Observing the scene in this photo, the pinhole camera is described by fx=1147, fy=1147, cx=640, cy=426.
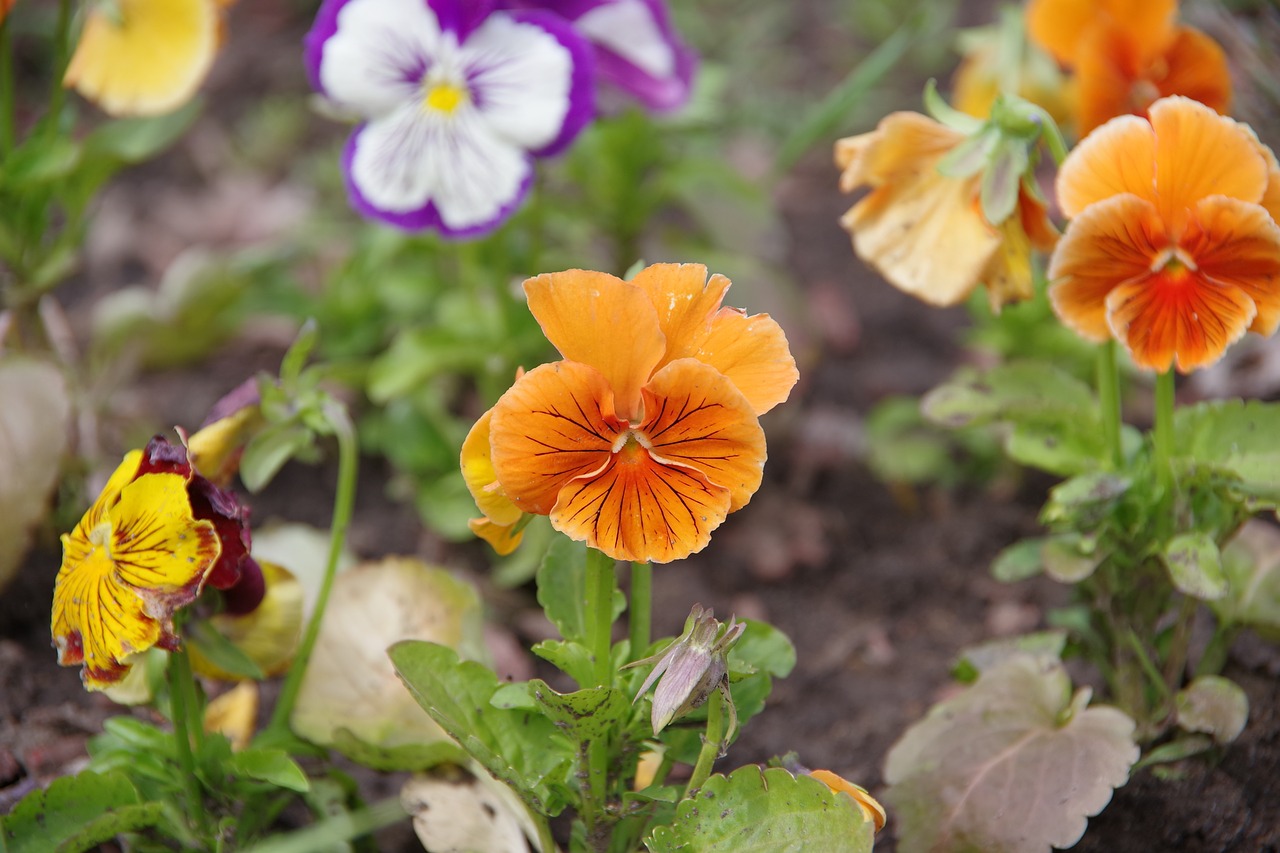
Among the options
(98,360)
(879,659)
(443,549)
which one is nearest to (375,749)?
(443,549)

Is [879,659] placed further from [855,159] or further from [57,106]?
[57,106]

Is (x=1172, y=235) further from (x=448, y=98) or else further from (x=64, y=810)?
(x=64, y=810)

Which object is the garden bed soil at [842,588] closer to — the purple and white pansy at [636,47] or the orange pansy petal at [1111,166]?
the purple and white pansy at [636,47]

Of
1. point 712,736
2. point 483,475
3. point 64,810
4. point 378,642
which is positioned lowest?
point 378,642

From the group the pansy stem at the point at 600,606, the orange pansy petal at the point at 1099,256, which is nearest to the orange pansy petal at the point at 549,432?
the pansy stem at the point at 600,606

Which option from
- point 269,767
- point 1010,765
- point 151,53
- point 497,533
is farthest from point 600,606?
point 151,53

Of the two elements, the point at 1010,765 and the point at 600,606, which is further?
the point at 1010,765
